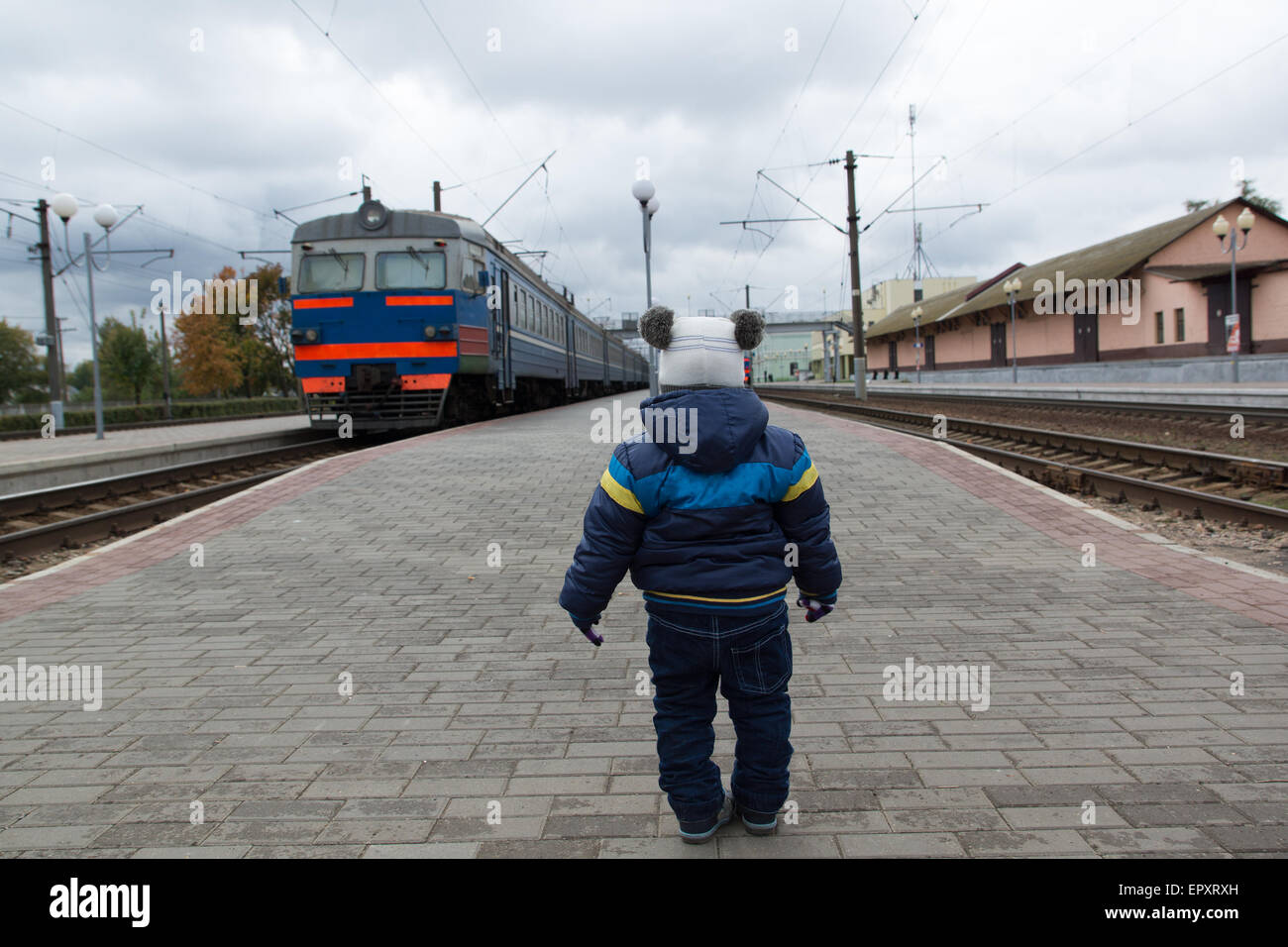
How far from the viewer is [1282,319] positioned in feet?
102

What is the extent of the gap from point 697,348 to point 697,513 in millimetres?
513

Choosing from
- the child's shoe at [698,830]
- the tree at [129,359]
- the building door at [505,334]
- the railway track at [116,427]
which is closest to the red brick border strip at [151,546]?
the child's shoe at [698,830]

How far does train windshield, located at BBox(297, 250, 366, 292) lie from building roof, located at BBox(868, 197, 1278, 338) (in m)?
30.4

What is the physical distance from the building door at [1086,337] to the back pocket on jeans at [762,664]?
40.3m

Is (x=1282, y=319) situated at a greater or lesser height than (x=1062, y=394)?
greater

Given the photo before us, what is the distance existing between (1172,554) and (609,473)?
16.9ft

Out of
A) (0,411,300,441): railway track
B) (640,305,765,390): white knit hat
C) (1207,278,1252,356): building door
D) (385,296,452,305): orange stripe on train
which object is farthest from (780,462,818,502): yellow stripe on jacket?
(1207,278,1252,356): building door

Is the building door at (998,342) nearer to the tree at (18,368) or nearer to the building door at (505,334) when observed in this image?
the building door at (505,334)

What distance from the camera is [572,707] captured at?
149 inches

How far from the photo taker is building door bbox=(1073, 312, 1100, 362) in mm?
38219

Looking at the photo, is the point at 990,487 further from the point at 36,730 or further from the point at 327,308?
the point at 327,308
